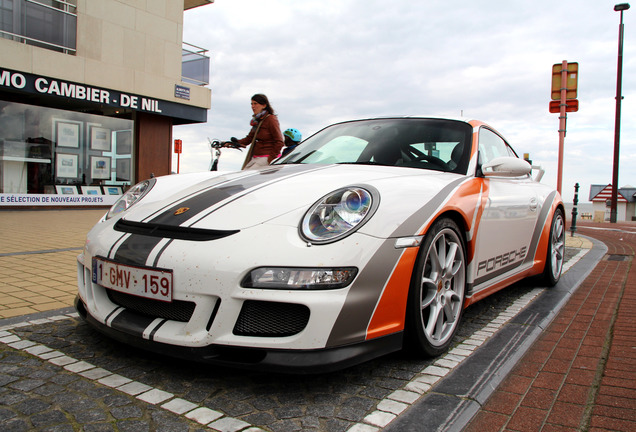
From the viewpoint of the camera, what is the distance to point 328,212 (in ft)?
7.38

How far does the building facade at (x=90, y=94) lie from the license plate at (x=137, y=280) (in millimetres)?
12228

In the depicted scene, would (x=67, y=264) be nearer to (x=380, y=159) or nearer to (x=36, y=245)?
(x=36, y=245)

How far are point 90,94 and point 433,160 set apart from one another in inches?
519

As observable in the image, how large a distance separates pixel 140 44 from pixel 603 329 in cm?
1539

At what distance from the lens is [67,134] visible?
1472 cm

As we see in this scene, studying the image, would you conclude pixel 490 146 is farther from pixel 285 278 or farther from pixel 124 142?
pixel 124 142

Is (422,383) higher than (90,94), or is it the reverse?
(90,94)

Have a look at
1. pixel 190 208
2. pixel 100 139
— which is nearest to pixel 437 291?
pixel 190 208

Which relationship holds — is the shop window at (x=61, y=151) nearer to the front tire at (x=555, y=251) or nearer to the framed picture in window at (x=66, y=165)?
the framed picture in window at (x=66, y=165)

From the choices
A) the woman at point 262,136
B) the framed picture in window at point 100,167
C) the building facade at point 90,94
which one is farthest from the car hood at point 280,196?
the framed picture in window at point 100,167

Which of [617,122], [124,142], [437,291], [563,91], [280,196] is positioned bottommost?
[437,291]

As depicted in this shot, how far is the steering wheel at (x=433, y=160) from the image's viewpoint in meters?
3.21

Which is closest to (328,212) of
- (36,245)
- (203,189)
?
(203,189)

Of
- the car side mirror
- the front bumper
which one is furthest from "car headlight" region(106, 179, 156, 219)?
the car side mirror
